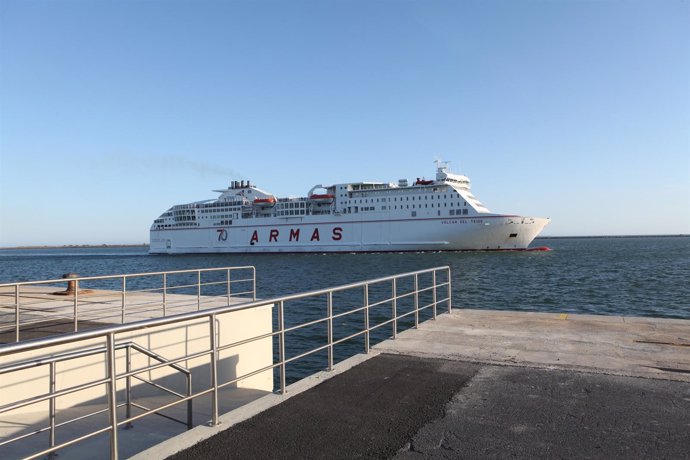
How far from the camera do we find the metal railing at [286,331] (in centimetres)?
283

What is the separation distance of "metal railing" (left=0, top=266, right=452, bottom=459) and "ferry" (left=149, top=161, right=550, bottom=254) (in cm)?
3243

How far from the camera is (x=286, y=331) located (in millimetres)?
4555

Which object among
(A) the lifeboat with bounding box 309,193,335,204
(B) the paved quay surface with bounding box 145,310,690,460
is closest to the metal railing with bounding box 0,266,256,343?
(B) the paved quay surface with bounding box 145,310,690,460

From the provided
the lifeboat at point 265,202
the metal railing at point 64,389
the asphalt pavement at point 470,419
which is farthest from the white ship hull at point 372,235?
the metal railing at point 64,389

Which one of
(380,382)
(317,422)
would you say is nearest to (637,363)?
(380,382)

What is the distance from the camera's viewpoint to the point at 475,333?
7.03 m

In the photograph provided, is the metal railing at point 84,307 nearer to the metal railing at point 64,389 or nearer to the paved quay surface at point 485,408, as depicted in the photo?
the metal railing at point 64,389

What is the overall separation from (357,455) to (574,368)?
3.10 meters

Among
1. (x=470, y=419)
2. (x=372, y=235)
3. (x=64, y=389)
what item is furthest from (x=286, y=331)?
(x=372, y=235)

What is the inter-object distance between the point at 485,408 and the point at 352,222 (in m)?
60.3

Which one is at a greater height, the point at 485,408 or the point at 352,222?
the point at 352,222

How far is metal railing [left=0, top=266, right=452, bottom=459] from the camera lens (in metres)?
2.83

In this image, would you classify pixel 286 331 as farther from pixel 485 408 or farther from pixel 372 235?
pixel 372 235

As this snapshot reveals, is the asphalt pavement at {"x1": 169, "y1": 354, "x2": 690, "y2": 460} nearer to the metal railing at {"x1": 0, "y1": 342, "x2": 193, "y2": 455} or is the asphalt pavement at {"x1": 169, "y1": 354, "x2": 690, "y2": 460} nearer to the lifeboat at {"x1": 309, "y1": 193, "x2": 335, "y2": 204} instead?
the metal railing at {"x1": 0, "y1": 342, "x2": 193, "y2": 455}
